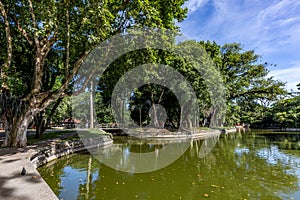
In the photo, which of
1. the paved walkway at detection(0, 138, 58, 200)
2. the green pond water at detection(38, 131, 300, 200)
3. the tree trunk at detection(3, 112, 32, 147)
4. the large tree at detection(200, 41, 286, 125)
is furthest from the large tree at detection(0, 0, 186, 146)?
the large tree at detection(200, 41, 286, 125)

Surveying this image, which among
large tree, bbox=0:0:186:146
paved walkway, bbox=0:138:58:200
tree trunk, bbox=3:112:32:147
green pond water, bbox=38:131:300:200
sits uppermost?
large tree, bbox=0:0:186:146

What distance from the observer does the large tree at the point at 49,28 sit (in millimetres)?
9141

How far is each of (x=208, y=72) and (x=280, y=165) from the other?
695 inches

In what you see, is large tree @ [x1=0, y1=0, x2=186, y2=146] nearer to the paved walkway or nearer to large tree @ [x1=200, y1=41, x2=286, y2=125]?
the paved walkway

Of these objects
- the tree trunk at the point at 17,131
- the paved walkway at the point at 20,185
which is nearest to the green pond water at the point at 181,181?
the paved walkway at the point at 20,185

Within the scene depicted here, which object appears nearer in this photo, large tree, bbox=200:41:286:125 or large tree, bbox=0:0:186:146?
large tree, bbox=0:0:186:146

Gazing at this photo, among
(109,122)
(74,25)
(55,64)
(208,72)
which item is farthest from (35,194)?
(109,122)

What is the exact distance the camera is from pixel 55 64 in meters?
14.7

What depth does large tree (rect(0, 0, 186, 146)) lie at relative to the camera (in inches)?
360

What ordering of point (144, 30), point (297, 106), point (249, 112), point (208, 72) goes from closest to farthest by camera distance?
point (144, 30) < point (208, 72) < point (297, 106) < point (249, 112)

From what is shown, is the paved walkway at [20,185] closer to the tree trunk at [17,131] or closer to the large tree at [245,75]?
the tree trunk at [17,131]

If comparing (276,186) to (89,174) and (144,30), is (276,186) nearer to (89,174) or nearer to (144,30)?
(89,174)

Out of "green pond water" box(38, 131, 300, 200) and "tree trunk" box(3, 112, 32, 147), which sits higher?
"tree trunk" box(3, 112, 32, 147)

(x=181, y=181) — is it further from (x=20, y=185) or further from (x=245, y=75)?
(x=245, y=75)
